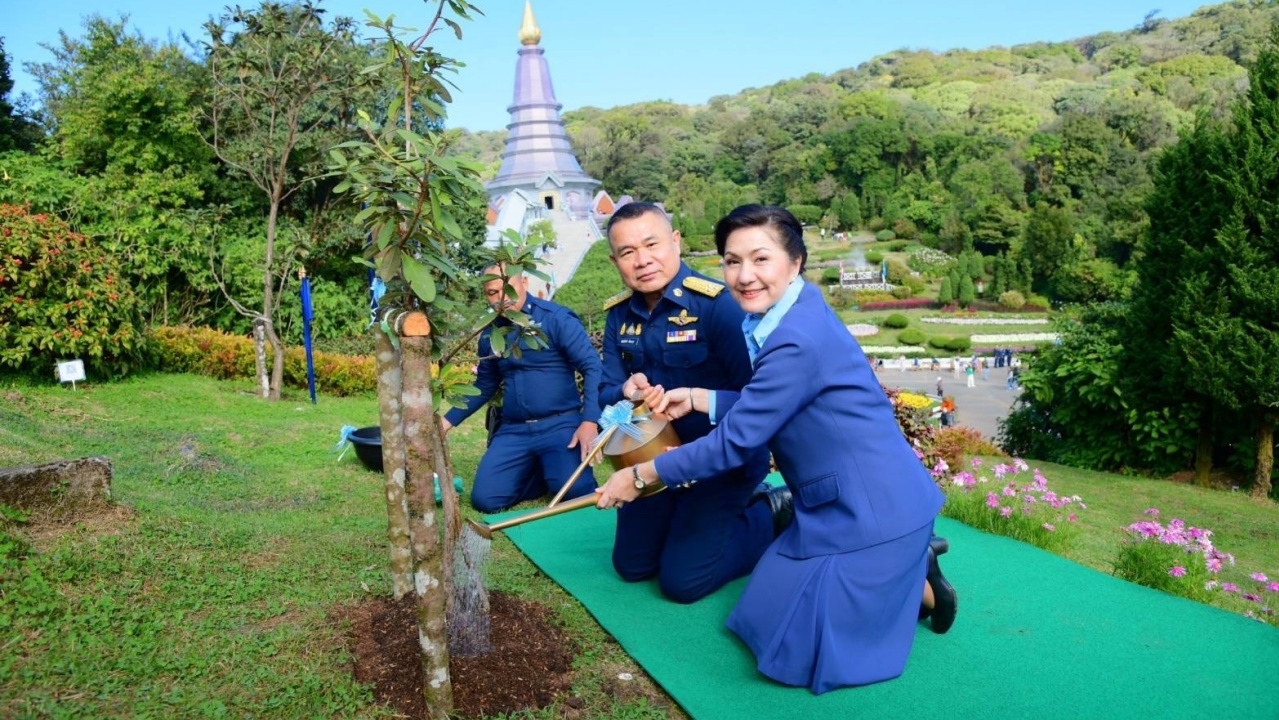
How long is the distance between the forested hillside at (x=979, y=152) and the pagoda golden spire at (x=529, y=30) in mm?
7762

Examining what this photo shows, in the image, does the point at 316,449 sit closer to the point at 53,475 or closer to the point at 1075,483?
the point at 53,475

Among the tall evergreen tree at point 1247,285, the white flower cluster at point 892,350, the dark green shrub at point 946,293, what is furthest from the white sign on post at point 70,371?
the dark green shrub at point 946,293

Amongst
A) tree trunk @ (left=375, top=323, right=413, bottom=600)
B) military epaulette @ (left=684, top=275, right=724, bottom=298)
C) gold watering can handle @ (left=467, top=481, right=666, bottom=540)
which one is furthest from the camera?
military epaulette @ (left=684, top=275, right=724, bottom=298)

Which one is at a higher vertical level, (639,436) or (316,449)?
(639,436)

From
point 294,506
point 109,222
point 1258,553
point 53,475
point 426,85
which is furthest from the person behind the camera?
point 109,222

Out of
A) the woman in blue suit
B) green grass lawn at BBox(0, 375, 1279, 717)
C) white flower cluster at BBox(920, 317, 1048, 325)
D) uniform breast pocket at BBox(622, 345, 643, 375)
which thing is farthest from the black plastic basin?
white flower cluster at BBox(920, 317, 1048, 325)

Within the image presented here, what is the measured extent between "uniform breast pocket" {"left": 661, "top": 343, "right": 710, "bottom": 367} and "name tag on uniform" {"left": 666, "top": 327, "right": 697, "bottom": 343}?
0.02 meters

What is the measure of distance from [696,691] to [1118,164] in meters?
65.8

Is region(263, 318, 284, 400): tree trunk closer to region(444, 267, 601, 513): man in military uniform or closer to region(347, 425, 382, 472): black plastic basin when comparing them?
region(347, 425, 382, 472): black plastic basin

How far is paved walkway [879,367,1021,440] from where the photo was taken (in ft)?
67.0

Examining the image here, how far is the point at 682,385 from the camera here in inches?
172

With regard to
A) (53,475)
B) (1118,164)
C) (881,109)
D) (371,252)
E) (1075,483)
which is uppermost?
(881,109)

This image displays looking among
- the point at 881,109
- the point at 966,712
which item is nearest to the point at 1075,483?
the point at 966,712

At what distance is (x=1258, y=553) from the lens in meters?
6.36
